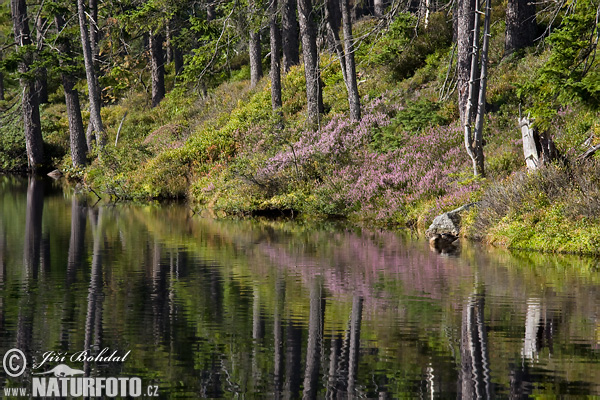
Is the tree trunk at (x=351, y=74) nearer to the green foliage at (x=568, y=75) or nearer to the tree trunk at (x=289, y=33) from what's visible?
the tree trunk at (x=289, y=33)

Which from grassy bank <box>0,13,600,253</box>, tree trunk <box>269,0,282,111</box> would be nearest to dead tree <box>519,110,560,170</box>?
grassy bank <box>0,13,600,253</box>

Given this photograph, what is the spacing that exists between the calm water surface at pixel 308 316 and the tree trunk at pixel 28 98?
24.1 meters

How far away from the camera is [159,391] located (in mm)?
5559

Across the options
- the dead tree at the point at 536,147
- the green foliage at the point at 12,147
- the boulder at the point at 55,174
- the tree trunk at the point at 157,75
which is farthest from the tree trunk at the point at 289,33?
the green foliage at the point at 12,147

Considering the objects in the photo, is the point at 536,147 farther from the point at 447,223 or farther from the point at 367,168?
the point at 367,168

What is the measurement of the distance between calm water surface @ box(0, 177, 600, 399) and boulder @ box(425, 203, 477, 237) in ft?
1.73

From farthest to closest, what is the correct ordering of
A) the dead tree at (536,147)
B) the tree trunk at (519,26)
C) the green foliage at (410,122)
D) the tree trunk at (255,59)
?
1. the tree trunk at (255,59)
2. the tree trunk at (519,26)
3. the green foliage at (410,122)
4. the dead tree at (536,147)

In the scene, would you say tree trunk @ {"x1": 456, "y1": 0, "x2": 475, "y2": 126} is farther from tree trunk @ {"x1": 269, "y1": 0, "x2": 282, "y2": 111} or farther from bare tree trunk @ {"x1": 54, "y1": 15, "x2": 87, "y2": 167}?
bare tree trunk @ {"x1": 54, "y1": 15, "x2": 87, "y2": 167}

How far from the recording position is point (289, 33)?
31.6 m

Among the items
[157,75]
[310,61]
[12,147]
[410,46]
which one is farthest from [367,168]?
[12,147]

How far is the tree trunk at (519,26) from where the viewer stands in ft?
76.6

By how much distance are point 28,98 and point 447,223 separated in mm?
28644

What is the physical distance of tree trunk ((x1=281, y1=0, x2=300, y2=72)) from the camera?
2995 cm

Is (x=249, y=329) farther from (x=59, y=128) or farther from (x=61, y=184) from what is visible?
(x=59, y=128)
